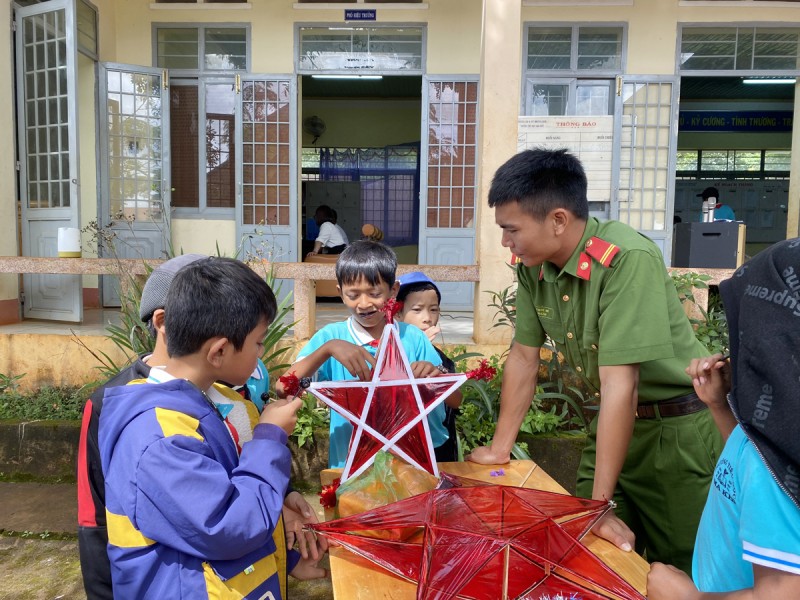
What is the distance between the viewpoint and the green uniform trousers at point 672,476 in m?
1.69

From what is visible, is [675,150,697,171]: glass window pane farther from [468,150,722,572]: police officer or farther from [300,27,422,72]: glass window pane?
[468,150,722,572]: police officer

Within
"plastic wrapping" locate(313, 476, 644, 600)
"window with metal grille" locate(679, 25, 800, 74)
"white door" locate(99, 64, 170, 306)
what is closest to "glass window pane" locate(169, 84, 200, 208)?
"white door" locate(99, 64, 170, 306)

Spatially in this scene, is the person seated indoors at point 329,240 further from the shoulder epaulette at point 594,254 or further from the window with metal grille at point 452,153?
the shoulder epaulette at point 594,254

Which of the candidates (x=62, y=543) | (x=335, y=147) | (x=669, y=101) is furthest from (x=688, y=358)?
(x=335, y=147)

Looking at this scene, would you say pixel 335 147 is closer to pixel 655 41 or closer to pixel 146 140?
pixel 146 140

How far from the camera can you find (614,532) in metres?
1.27

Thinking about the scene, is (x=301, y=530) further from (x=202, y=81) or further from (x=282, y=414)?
(x=202, y=81)

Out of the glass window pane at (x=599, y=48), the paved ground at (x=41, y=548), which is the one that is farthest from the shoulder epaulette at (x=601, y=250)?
the glass window pane at (x=599, y=48)

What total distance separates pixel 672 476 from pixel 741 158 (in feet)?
41.3

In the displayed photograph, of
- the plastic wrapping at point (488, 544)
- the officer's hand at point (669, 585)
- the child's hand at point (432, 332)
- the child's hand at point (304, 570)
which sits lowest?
the child's hand at point (304, 570)

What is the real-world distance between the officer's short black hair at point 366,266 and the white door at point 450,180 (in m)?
4.37

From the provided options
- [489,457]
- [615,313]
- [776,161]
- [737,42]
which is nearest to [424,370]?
[489,457]

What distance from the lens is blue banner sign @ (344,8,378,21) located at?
6.32m

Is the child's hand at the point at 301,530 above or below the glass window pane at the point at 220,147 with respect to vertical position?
below
